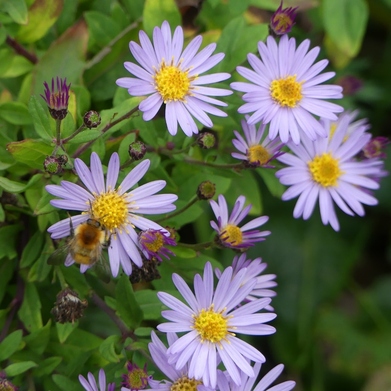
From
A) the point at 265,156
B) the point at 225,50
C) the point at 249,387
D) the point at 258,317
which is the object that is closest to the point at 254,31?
the point at 225,50

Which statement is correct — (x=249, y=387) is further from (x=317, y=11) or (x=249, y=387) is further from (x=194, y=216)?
(x=317, y=11)

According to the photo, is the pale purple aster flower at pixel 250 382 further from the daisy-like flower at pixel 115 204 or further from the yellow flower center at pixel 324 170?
the yellow flower center at pixel 324 170

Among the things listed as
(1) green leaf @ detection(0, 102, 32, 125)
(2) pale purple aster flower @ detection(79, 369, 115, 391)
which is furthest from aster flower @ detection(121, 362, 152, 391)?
(1) green leaf @ detection(0, 102, 32, 125)

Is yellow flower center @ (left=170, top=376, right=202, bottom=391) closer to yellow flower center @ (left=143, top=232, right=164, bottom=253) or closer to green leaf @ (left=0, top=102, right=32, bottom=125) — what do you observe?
yellow flower center @ (left=143, top=232, right=164, bottom=253)

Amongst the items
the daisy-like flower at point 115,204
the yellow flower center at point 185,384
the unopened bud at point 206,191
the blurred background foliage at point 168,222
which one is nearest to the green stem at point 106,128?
the blurred background foliage at point 168,222

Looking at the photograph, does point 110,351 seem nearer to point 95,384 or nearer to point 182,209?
point 95,384

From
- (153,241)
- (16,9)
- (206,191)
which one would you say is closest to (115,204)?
(153,241)
